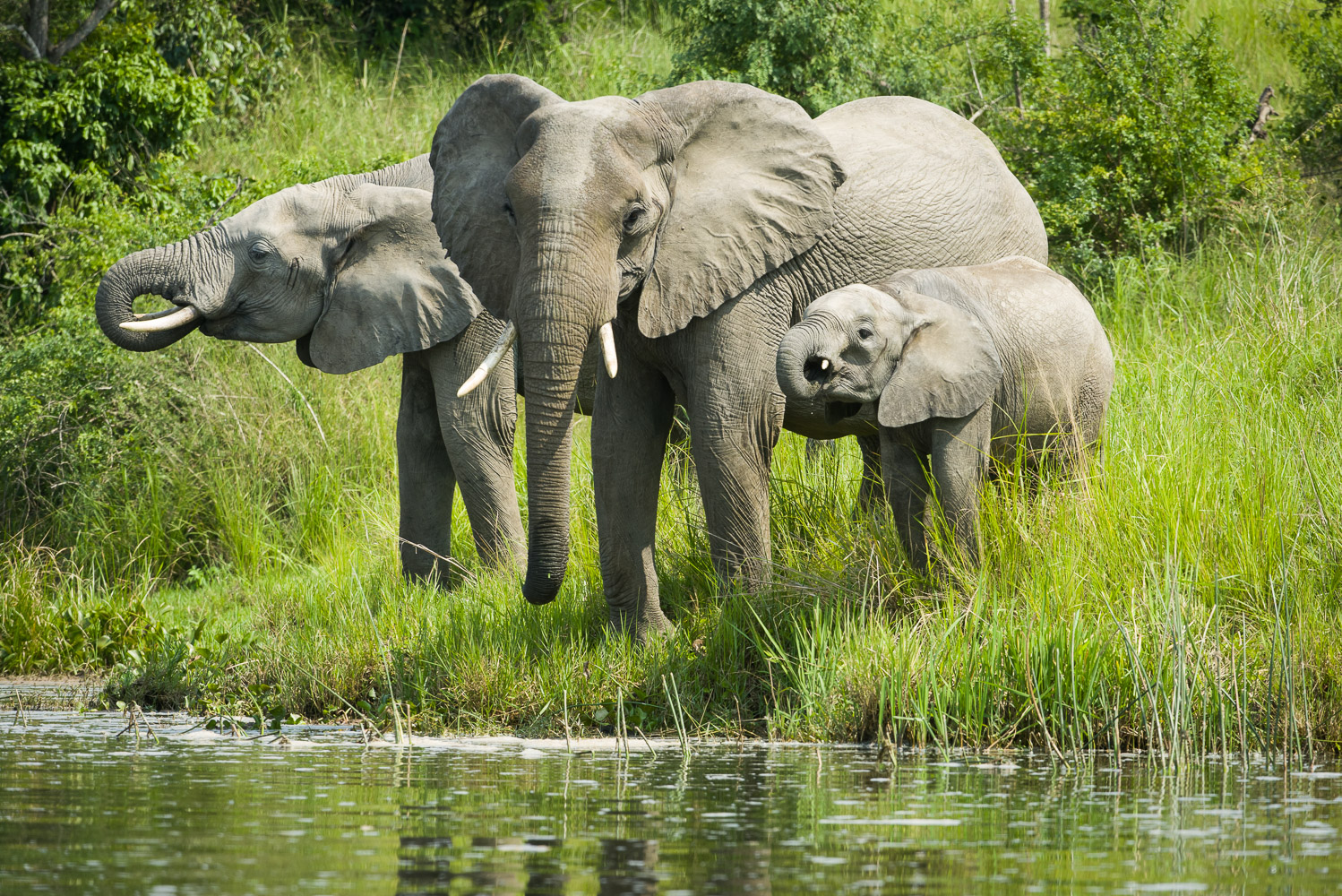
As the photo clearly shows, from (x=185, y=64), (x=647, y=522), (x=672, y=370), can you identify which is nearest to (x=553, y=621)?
(x=647, y=522)

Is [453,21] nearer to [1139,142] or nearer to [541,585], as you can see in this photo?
[1139,142]

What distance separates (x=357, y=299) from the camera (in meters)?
9.00

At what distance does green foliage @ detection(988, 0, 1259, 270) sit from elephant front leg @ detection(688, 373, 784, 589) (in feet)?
21.5

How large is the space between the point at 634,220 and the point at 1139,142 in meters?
7.62

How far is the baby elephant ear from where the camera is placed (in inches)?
240

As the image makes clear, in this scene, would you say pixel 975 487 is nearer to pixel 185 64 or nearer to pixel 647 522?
pixel 647 522

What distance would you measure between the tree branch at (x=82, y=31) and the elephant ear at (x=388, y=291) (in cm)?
643

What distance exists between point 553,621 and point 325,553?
13.6 feet

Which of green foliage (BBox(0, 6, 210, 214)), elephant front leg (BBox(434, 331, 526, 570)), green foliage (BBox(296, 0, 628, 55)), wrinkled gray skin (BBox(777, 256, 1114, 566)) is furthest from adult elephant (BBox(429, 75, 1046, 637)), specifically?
green foliage (BBox(296, 0, 628, 55))

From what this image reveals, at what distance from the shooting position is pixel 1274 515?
6.38 metres

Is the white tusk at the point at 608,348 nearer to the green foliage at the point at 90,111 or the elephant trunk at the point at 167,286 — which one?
the elephant trunk at the point at 167,286

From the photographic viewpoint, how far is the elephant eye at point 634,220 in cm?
650

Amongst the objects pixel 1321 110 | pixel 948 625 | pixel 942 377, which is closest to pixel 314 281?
pixel 942 377

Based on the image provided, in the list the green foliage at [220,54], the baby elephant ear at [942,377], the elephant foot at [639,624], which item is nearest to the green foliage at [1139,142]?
the elephant foot at [639,624]
